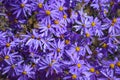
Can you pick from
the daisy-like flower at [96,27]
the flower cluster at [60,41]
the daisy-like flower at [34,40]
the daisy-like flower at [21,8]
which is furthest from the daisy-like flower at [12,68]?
the daisy-like flower at [96,27]

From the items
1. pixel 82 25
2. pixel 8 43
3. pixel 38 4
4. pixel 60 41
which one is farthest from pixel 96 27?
pixel 8 43

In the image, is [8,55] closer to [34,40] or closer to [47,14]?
[34,40]

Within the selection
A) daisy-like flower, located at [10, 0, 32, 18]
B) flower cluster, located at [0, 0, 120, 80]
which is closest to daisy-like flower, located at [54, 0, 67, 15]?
flower cluster, located at [0, 0, 120, 80]

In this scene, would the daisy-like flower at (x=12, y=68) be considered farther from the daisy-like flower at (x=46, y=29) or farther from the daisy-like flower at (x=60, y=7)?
the daisy-like flower at (x=60, y=7)

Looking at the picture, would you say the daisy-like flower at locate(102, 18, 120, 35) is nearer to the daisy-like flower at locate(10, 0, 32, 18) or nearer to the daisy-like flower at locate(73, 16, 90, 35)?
the daisy-like flower at locate(73, 16, 90, 35)

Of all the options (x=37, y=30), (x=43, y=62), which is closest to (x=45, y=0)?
(x=37, y=30)

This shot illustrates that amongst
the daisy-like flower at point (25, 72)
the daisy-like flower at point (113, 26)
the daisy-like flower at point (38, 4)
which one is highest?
the daisy-like flower at point (38, 4)

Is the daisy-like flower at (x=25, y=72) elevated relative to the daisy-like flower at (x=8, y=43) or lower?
lower

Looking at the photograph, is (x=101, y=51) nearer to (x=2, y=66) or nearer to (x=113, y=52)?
(x=113, y=52)
